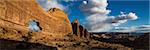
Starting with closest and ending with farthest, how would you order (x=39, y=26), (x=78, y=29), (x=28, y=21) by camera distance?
(x=28, y=21) → (x=39, y=26) → (x=78, y=29)

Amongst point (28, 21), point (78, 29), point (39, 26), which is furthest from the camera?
point (78, 29)

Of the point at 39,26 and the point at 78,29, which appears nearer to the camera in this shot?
the point at 39,26

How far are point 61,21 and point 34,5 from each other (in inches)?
930

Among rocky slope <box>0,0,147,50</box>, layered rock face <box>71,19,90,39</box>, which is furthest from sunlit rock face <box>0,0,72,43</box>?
layered rock face <box>71,19,90,39</box>

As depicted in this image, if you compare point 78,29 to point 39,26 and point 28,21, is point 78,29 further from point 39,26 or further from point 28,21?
point 28,21

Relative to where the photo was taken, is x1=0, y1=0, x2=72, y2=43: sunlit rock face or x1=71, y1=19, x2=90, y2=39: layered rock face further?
x1=71, y1=19, x2=90, y2=39: layered rock face

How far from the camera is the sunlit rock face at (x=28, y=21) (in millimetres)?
37831

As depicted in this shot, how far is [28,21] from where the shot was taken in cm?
5841

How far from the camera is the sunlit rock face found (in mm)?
37831

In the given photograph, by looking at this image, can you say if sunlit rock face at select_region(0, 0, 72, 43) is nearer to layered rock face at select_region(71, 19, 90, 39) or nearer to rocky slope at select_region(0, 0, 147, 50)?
rocky slope at select_region(0, 0, 147, 50)

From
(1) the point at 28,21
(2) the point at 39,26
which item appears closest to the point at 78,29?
(2) the point at 39,26

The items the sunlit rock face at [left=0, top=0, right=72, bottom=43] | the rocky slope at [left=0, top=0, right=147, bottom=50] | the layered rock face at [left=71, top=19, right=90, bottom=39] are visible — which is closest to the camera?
the rocky slope at [left=0, top=0, right=147, bottom=50]

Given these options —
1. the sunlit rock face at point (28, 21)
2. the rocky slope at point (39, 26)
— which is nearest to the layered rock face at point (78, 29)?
the rocky slope at point (39, 26)

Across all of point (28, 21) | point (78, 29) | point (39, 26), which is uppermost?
point (28, 21)
